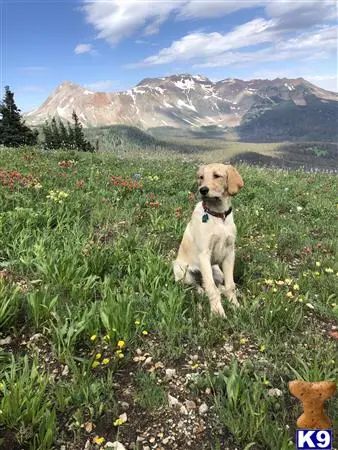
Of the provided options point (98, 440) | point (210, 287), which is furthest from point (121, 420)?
point (210, 287)

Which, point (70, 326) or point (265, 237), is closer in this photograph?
point (70, 326)

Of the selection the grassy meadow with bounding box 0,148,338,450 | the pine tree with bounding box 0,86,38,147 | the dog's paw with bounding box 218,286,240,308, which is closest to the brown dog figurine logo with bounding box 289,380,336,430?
the grassy meadow with bounding box 0,148,338,450

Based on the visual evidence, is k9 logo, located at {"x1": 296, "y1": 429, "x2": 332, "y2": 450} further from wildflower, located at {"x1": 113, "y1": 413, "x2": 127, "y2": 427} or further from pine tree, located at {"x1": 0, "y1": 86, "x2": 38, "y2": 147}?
pine tree, located at {"x1": 0, "y1": 86, "x2": 38, "y2": 147}

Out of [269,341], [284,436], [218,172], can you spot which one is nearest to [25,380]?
[284,436]

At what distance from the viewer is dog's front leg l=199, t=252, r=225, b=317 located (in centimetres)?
645

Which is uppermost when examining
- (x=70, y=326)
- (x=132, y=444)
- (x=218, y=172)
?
(x=218, y=172)

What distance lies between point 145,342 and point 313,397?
297 centimetres

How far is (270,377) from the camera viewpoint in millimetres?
5086

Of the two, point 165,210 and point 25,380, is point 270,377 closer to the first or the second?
point 25,380

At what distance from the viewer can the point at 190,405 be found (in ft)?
15.7

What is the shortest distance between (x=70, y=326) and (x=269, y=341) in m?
2.72

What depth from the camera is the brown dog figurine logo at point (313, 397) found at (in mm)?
2969

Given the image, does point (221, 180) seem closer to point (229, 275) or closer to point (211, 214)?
point (211, 214)

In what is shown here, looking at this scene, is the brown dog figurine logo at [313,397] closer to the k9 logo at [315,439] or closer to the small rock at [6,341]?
the k9 logo at [315,439]
